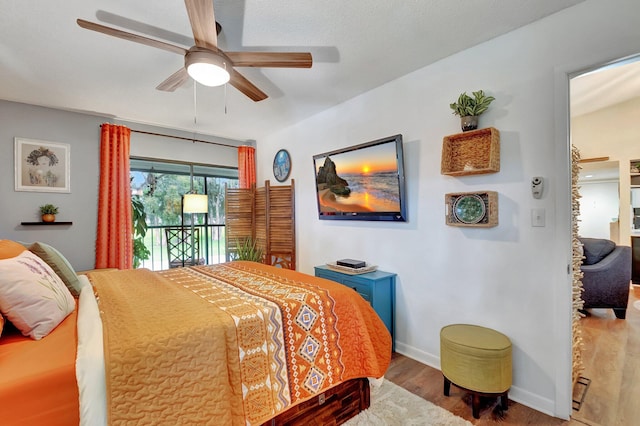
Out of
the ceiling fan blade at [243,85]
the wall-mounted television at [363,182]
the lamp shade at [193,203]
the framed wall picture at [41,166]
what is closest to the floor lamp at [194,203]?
the lamp shade at [193,203]

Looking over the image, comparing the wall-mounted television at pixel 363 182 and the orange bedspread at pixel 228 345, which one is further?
the wall-mounted television at pixel 363 182

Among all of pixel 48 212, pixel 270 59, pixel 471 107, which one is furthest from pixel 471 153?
pixel 48 212

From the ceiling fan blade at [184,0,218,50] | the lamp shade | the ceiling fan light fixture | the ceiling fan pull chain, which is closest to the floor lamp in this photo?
the lamp shade

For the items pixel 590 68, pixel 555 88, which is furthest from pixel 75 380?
pixel 590 68

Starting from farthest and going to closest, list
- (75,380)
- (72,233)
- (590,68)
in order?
(72,233) → (590,68) → (75,380)

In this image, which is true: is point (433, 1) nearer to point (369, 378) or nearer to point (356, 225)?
point (356, 225)

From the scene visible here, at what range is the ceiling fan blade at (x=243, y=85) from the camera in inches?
80.4

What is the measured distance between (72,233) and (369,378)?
383cm

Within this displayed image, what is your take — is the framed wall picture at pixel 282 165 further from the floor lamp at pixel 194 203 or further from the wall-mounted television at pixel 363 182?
the floor lamp at pixel 194 203

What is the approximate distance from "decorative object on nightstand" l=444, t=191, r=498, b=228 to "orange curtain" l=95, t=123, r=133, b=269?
381cm

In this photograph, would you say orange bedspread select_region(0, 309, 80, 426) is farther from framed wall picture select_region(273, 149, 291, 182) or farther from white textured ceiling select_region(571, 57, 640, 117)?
white textured ceiling select_region(571, 57, 640, 117)

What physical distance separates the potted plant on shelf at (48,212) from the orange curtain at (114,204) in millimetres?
429

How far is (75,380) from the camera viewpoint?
38.9 inches

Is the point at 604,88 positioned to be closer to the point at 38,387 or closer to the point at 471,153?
the point at 471,153
